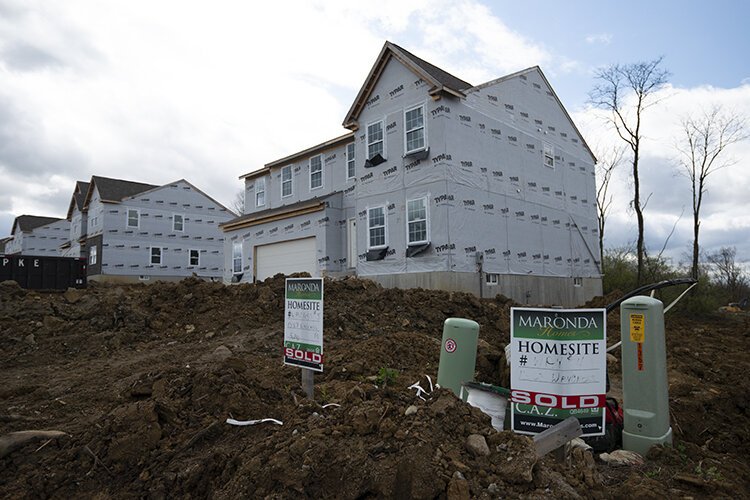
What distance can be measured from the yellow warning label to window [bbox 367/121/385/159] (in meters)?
14.4

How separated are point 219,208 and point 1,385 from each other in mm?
38016

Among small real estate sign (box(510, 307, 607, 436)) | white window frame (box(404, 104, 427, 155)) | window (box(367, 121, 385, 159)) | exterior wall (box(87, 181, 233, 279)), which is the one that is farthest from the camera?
exterior wall (box(87, 181, 233, 279))

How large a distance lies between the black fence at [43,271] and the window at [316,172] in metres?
10.6

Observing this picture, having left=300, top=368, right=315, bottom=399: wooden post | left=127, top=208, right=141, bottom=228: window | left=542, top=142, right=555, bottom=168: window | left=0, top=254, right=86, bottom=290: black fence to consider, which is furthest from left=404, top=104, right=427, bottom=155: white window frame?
left=127, top=208, right=141, bottom=228: window

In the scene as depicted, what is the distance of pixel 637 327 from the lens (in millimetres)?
4609

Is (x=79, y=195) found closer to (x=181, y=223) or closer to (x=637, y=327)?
(x=181, y=223)

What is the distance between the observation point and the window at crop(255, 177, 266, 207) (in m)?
26.7

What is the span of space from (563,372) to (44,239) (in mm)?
64424

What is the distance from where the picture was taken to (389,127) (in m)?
18.1

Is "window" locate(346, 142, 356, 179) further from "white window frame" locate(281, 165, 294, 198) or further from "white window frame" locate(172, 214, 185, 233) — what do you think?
"white window frame" locate(172, 214, 185, 233)

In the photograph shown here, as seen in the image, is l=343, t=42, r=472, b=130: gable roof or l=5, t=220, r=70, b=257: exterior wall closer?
l=343, t=42, r=472, b=130: gable roof

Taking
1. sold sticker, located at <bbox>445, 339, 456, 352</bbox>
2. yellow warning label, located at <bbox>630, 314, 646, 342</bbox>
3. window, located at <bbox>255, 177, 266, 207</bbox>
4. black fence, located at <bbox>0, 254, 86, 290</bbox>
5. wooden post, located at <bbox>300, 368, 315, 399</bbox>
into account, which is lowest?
wooden post, located at <bbox>300, 368, 315, 399</bbox>

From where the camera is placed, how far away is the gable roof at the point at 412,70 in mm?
16312

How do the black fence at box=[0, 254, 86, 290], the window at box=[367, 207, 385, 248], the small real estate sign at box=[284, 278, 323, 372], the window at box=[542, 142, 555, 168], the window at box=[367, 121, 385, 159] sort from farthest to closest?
the window at box=[542, 142, 555, 168] → the black fence at box=[0, 254, 86, 290] → the window at box=[367, 121, 385, 159] → the window at box=[367, 207, 385, 248] → the small real estate sign at box=[284, 278, 323, 372]
